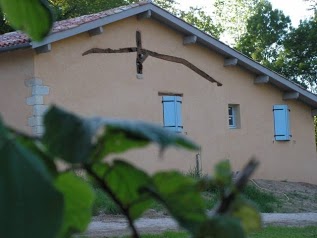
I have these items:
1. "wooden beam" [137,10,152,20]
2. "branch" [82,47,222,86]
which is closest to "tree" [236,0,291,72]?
"branch" [82,47,222,86]

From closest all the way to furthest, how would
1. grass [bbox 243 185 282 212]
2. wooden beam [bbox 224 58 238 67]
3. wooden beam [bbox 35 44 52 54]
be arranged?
grass [bbox 243 185 282 212] < wooden beam [bbox 35 44 52 54] < wooden beam [bbox 224 58 238 67]

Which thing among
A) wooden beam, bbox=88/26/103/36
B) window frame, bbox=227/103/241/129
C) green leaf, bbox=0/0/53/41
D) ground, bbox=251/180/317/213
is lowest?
ground, bbox=251/180/317/213

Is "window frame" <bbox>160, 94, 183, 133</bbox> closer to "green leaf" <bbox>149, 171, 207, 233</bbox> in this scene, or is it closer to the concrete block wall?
the concrete block wall

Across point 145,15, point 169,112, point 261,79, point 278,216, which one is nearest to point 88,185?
point 278,216

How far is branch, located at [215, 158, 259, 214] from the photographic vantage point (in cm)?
42

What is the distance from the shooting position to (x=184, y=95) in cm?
1438

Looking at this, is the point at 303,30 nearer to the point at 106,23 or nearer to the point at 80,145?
the point at 106,23

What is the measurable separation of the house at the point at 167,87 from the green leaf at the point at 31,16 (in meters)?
10.1

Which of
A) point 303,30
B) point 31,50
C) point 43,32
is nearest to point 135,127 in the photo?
point 43,32

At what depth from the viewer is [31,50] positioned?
12.1 meters

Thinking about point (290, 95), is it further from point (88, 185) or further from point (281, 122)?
point (88, 185)

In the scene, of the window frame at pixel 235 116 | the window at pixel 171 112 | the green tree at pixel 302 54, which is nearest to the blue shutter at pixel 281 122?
the window frame at pixel 235 116

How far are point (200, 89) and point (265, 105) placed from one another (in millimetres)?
2032

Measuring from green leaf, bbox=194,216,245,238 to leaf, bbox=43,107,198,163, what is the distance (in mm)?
59
